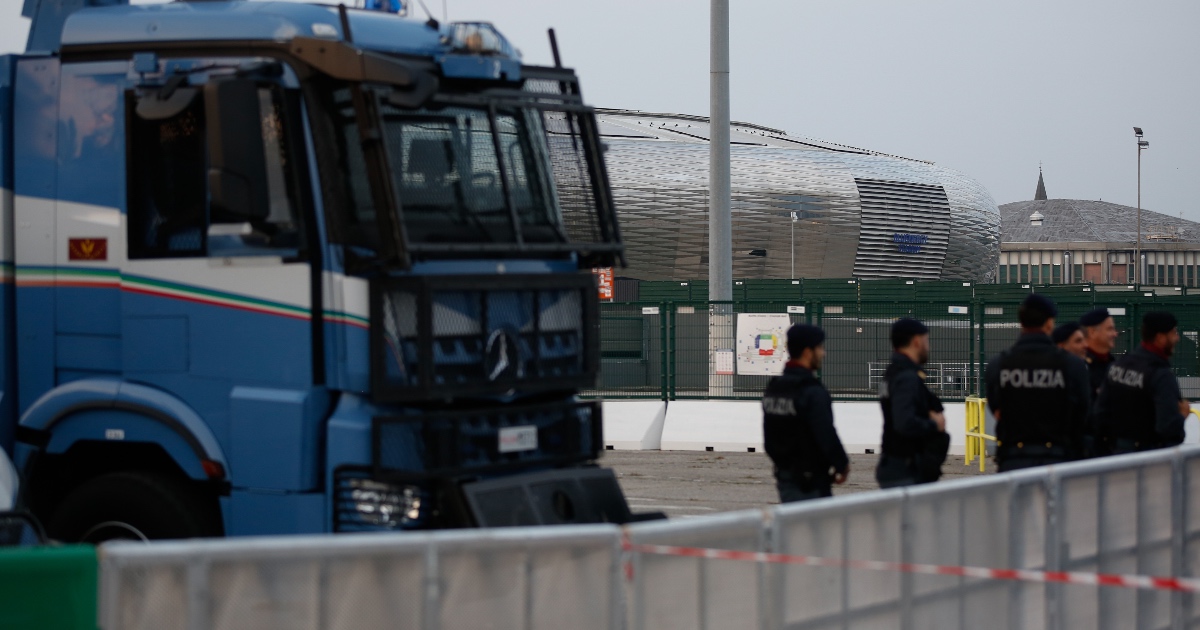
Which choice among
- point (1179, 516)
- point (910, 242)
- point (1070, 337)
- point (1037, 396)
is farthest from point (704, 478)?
point (910, 242)

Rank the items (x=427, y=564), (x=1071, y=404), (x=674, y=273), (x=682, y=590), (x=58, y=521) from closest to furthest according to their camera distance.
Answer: (x=427, y=564) < (x=682, y=590) < (x=58, y=521) < (x=1071, y=404) < (x=674, y=273)

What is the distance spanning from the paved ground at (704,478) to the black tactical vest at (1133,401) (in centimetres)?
407

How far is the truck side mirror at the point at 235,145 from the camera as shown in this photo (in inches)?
265

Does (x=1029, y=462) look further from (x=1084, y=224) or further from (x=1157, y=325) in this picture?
(x=1084, y=224)

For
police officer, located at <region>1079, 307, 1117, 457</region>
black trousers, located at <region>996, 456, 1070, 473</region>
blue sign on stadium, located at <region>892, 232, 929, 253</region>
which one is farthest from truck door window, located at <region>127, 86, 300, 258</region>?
blue sign on stadium, located at <region>892, 232, 929, 253</region>

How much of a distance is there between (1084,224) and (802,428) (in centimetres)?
19072

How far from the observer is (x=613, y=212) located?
26.5 ft

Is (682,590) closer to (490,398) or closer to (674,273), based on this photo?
(490,398)

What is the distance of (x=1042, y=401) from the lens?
863 cm

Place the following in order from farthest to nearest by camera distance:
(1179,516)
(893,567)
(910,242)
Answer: (910,242)
(1179,516)
(893,567)

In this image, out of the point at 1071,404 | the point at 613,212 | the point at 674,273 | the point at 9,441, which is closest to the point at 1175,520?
the point at 1071,404

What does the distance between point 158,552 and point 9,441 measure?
3585 mm

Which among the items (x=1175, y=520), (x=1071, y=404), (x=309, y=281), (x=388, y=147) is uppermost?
(x=388, y=147)

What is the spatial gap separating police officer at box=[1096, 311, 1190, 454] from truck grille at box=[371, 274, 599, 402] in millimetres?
4015
